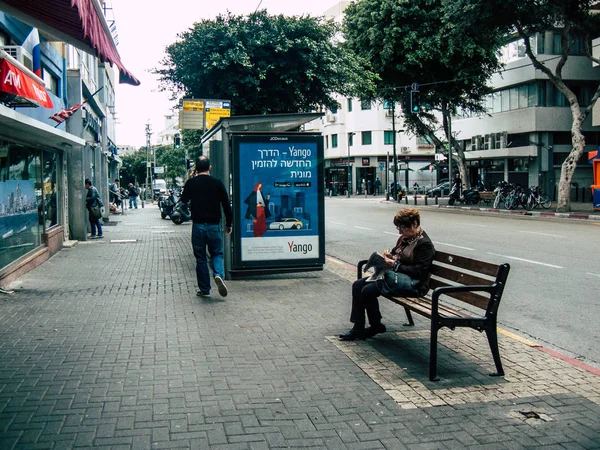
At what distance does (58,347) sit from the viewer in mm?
6379

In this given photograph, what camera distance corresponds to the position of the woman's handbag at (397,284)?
20.3 ft

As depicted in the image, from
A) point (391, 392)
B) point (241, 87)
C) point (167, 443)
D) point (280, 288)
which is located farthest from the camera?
point (241, 87)

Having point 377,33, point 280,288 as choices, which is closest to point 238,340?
point 280,288

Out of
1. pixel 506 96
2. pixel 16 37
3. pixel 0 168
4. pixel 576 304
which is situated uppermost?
pixel 506 96

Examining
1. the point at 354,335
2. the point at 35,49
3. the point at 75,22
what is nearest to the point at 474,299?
the point at 354,335

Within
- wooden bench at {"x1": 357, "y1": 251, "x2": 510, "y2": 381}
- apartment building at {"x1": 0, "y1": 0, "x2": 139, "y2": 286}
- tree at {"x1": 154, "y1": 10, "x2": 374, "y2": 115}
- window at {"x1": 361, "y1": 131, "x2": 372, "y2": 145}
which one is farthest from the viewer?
window at {"x1": 361, "y1": 131, "x2": 372, "y2": 145}

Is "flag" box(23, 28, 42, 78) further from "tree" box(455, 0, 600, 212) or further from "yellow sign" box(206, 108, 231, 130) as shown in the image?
"tree" box(455, 0, 600, 212)

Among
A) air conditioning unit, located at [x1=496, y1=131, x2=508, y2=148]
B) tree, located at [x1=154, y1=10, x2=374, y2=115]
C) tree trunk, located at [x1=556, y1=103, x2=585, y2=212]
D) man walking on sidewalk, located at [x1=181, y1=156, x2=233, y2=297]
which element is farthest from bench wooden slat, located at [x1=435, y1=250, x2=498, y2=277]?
air conditioning unit, located at [x1=496, y1=131, x2=508, y2=148]

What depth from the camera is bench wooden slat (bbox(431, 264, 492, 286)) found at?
18.7 ft

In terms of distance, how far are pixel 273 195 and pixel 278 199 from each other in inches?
4.1

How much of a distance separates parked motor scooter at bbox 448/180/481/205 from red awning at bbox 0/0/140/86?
34.3 m

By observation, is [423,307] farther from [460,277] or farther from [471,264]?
[471,264]

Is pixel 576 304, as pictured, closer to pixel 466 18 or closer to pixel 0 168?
pixel 0 168

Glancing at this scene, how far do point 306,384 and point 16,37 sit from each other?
9.93m
